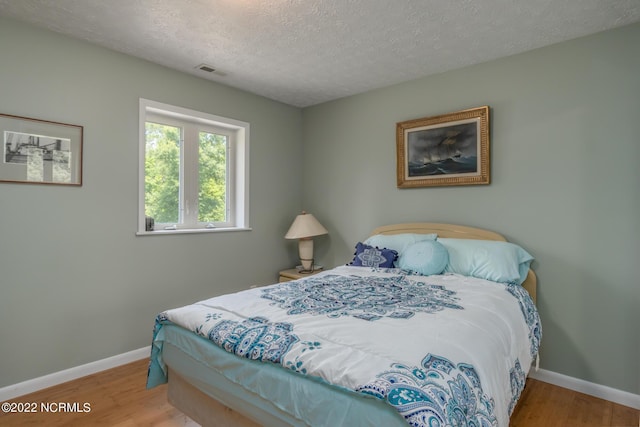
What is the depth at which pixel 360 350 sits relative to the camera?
131cm

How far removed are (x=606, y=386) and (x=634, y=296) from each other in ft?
2.15

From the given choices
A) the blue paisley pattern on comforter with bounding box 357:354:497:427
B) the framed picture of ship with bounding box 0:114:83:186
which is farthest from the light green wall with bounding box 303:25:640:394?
the framed picture of ship with bounding box 0:114:83:186

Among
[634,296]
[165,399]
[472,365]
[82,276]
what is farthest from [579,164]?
[82,276]

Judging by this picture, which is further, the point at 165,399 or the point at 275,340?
the point at 165,399

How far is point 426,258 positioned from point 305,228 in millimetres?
1416

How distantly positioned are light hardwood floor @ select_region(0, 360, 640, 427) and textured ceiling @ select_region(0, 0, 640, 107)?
8.01 feet

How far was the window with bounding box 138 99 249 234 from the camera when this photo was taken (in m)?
2.98

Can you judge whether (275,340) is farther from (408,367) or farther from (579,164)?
(579,164)

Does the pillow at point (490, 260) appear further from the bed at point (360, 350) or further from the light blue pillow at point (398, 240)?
the light blue pillow at point (398, 240)

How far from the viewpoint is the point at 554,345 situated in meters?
2.54

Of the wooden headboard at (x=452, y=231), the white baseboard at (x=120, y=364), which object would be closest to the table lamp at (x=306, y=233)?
the wooden headboard at (x=452, y=231)

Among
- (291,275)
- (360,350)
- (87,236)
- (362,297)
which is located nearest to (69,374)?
(87,236)

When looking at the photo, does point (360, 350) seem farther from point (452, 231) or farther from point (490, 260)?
point (452, 231)

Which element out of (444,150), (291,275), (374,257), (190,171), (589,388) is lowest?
(589,388)
